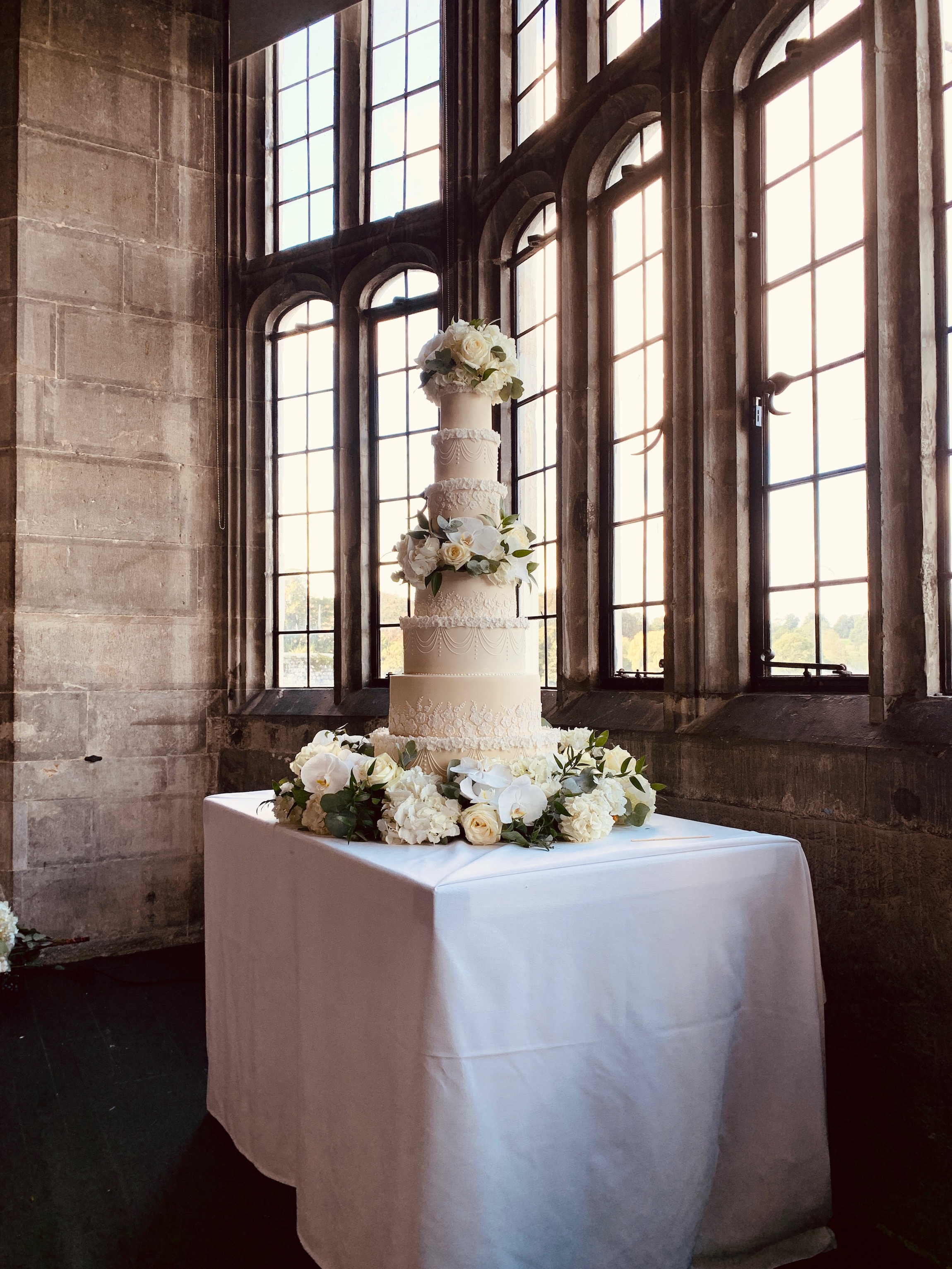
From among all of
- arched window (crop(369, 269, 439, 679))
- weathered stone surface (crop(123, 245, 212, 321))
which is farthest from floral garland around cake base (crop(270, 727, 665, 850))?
weathered stone surface (crop(123, 245, 212, 321))

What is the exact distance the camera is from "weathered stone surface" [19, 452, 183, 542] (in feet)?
17.3

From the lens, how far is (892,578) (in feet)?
9.06

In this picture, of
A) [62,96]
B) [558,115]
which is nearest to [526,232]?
[558,115]

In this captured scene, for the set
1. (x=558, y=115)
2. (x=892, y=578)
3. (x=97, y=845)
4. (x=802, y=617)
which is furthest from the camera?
(x=97, y=845)

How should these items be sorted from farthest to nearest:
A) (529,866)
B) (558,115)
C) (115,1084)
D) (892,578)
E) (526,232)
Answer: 1. (526,232)
2. (558,115)
3. (115,1084)
4. (892,578)
5. (529,866)

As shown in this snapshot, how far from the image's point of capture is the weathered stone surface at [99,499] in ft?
17.3

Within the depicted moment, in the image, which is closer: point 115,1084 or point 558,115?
point 115,1084

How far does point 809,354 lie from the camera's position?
10.7 feet

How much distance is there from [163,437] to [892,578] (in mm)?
4332

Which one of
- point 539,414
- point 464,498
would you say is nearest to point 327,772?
→ point 464,498

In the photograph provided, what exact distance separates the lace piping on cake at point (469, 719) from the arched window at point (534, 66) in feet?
10.2

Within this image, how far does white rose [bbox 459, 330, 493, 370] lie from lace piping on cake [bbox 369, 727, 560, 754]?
1074mm

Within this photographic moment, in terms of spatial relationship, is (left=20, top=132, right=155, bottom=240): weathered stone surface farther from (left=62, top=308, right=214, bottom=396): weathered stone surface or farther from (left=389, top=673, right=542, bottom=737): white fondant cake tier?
(left=389, top=673, right=542, bottom=737): white fondant cake tier

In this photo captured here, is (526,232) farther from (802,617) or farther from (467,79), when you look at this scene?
(802,617)
